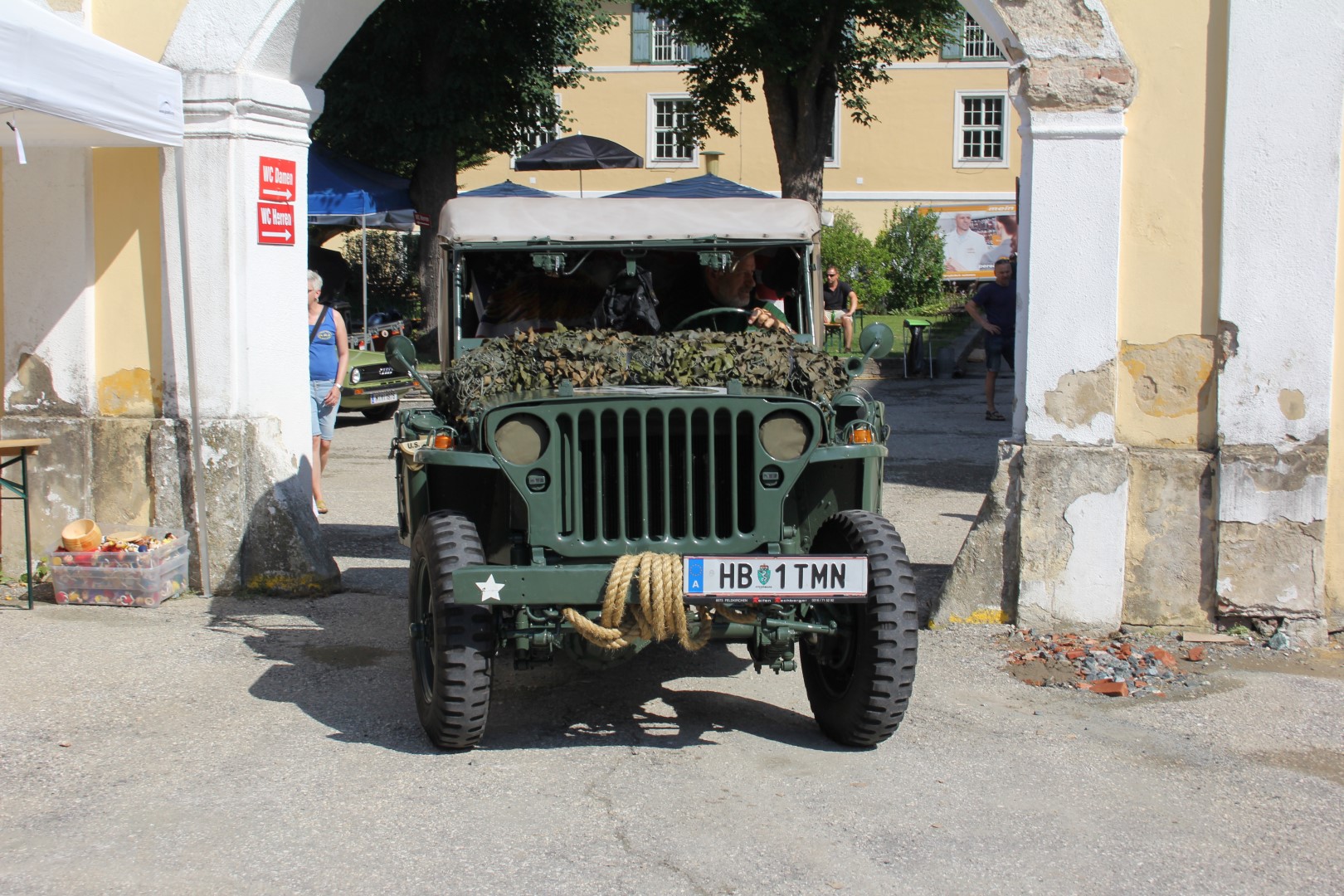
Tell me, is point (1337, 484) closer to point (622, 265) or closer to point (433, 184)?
point (622, 265)

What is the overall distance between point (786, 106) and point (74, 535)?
54.3 ft

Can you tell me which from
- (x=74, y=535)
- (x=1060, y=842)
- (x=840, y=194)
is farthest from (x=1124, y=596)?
(x=840, y=194)

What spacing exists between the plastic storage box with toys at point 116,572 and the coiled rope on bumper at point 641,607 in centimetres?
345

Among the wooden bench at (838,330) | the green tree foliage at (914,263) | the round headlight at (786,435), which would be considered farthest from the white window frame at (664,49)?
the round headlight at (786,435)

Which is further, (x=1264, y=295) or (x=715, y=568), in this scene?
(x=1264, y=295)

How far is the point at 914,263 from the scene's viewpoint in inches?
1201

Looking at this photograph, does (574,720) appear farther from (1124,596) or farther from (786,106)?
(786,106)

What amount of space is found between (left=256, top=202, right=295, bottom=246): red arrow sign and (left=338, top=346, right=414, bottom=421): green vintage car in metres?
6.81

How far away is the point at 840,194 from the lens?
116 ft

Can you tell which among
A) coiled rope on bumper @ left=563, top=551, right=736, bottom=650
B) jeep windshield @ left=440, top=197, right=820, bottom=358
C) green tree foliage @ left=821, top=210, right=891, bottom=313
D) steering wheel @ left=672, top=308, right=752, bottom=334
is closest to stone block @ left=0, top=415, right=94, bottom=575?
jeep windshield @ left=440, top=197, right=820, bottom=358

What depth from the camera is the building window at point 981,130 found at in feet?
115

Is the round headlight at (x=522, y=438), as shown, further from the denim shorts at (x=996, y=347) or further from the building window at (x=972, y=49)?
the building window at (x=972, y=49)

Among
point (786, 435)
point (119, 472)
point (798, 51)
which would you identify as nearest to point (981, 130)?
point (798, 51)

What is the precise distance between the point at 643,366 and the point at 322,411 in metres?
4.57
